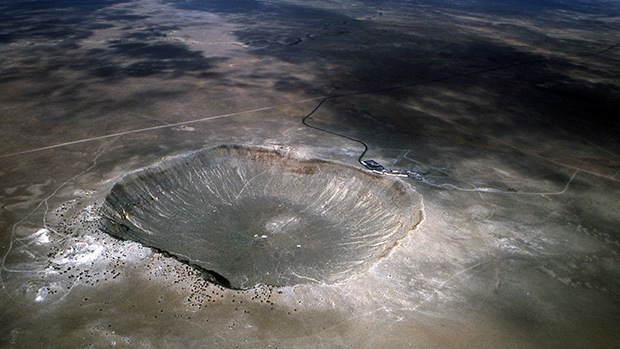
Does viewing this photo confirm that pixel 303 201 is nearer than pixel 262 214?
No

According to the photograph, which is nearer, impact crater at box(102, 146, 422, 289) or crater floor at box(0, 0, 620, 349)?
crater floor at box(0, 0, 620, 349)

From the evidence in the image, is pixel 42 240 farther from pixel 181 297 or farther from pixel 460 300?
pixel 460 300

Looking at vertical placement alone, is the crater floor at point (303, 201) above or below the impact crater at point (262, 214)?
above

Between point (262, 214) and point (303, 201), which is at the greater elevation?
point (303, 201)

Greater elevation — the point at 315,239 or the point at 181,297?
the point at 181,297

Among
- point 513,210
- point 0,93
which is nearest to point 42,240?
point 513,210

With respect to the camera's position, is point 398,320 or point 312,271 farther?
point 312,271

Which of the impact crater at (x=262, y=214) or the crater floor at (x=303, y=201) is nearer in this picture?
the crater floor at (x=303, y=201)

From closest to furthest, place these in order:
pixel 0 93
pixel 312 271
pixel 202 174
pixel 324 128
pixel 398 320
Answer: pixel 398 320, pixel 312 271, pixel 202 174, pixel 324 128, pixel 0 93
